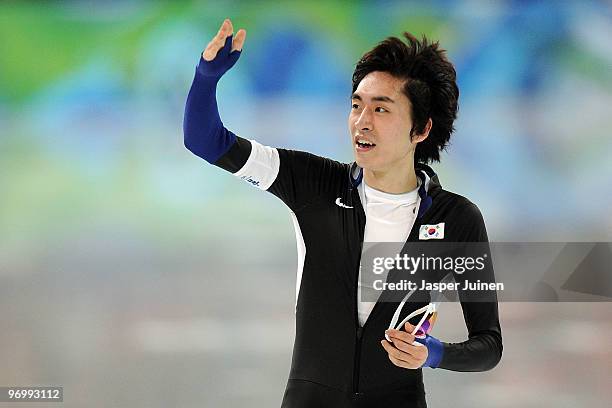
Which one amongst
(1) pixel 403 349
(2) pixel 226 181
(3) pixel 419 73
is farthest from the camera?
(2) pixel 226 181

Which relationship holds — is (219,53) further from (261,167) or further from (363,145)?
(363,145)

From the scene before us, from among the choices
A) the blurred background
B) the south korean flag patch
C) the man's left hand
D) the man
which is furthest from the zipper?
the blurred background

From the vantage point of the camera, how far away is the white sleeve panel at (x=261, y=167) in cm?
232

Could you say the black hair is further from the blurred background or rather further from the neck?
the blurred background

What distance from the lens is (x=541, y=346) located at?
3926 millimetres

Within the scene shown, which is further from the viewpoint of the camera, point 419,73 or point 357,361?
point 419,73

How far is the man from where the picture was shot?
2.31 meters

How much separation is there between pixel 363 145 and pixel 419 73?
10.5 inches

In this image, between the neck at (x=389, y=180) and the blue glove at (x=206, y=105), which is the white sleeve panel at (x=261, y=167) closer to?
the blue glove at (x=206, y=105)

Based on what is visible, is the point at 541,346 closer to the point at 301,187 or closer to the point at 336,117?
the point at 336,117

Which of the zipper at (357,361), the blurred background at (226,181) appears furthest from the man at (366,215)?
the blurred background at (226,181)

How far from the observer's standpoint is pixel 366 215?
7.86ft

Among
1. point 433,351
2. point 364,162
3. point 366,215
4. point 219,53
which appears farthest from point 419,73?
point 433,351

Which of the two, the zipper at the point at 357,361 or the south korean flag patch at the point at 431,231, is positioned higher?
the south korean flag patch at the point at 431,231
